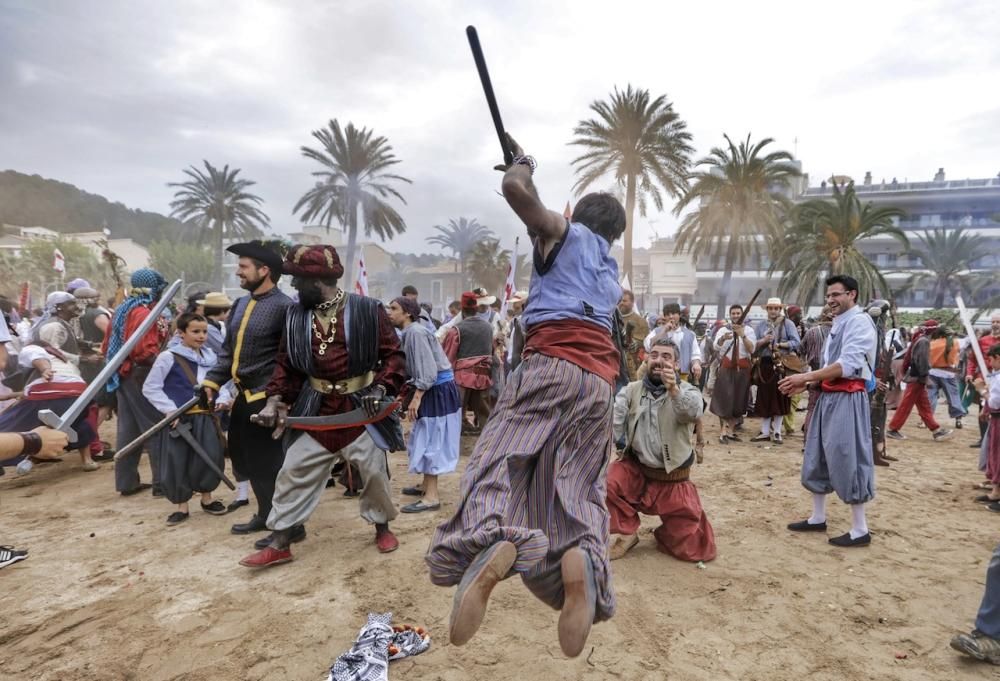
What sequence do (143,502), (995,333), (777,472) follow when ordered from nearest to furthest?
(143,502), (777,472), (995,333)

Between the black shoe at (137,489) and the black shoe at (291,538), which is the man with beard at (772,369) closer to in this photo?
the black shoe at (291,538)

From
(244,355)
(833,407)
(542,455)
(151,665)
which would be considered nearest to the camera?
(542,455)

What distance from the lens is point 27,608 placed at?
3430mm

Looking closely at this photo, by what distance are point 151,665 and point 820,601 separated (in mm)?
3887

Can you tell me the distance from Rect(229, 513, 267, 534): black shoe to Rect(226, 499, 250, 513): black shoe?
0.54 m

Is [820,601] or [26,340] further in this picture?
[26,340]

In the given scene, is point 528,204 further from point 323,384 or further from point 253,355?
point 253,355

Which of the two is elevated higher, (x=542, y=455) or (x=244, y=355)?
(x=244, y=355)

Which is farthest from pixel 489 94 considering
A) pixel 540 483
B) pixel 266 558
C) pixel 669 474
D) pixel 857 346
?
pixel 857 346

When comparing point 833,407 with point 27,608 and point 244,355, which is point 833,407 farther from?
point 27,608

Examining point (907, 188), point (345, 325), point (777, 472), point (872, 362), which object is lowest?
point (777, 472)

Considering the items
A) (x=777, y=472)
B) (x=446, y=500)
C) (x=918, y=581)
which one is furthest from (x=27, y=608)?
(x=777, y=472)

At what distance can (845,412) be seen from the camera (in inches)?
179

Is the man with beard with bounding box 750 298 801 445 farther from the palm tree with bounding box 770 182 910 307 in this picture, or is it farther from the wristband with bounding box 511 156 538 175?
the palm tree with bounding box 770 182 910 307
